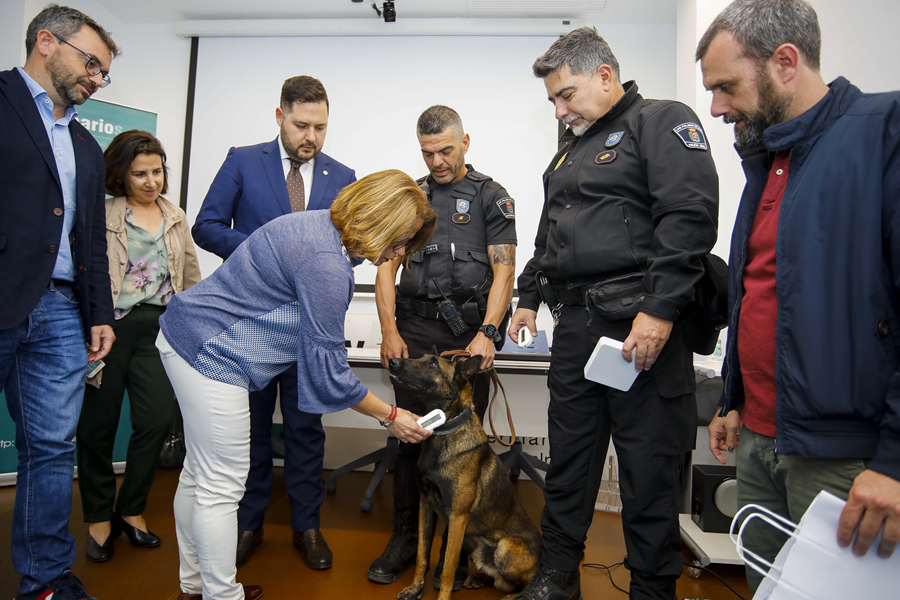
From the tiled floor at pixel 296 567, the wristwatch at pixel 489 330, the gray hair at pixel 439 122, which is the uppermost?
the gray hair at pixel 439 122

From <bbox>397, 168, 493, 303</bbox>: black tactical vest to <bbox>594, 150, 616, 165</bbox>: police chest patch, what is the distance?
35.5 inches

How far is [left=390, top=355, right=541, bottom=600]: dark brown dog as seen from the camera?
1.98m

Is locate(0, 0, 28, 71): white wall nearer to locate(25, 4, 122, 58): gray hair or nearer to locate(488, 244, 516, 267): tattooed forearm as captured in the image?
locate(25, 4, 122, 58): gray hair

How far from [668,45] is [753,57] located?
3710mm

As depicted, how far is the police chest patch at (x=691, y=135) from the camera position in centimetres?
154

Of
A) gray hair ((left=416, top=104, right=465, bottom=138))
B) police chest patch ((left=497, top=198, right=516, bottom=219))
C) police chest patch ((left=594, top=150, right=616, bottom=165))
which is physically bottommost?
police chest patch ((left=497, top=198, right=516, bottom=219))

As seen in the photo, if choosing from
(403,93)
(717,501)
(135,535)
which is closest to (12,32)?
(403,93)

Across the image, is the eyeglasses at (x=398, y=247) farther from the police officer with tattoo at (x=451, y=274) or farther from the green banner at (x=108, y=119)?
the green banner at (x=108, y=119)

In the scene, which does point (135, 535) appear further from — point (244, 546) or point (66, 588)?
point (66, 588)

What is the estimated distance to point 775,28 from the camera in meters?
1.09

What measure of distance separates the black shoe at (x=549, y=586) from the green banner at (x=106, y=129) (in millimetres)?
2728

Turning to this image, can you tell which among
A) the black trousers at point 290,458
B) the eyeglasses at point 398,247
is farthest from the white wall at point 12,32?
the eyeglasses at point 398,247

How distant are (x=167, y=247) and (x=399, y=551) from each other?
185cm

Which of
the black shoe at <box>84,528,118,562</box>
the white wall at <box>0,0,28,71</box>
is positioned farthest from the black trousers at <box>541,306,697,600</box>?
the white wall at <box>0,0,28,71</box>
